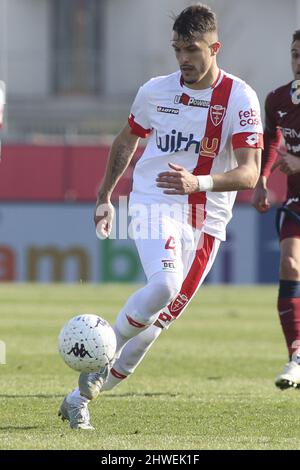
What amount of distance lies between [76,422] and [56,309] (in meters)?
10.5

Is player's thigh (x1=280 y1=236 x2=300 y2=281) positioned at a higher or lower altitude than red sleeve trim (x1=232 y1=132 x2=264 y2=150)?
lower

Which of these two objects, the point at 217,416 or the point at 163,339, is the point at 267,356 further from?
the point at 217,416

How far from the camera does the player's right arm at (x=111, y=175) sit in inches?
310

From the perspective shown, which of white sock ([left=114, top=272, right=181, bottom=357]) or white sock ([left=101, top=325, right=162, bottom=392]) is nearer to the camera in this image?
white sock ([left=114, top=272, right=181, bottom=357])

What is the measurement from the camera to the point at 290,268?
9.29m

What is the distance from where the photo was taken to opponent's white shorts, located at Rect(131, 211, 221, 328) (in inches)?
299

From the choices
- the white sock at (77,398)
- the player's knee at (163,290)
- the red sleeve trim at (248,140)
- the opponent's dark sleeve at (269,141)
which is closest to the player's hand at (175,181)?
the player's knee at (163,290)

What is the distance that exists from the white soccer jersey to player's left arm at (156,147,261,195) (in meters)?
0.26

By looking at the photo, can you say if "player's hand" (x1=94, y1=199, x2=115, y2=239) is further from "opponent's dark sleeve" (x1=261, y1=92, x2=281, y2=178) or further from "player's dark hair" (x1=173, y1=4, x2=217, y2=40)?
"opponent's dark sleeve" (x1=261, y1=92, x2=281, y2=178)

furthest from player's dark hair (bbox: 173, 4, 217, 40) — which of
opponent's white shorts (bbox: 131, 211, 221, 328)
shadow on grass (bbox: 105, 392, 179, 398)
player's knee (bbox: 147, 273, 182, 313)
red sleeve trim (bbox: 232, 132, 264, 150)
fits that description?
shadow on grass (bbox: 105, 392, 179, 398)

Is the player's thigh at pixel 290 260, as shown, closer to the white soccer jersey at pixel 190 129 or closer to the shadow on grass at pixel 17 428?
the white soccer jersey at pixel 190 129

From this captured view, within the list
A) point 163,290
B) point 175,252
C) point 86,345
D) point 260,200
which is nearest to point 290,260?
point 260,200
